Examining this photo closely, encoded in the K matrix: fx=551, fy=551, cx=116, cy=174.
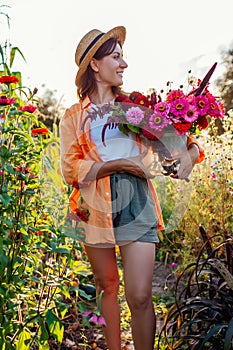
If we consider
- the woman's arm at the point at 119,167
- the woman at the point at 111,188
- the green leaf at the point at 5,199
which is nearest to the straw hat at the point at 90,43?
the woman at the point at 111,188

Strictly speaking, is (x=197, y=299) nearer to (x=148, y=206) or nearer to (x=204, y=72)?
(x=148, y=206)

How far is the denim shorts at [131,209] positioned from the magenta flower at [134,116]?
241 millimetres

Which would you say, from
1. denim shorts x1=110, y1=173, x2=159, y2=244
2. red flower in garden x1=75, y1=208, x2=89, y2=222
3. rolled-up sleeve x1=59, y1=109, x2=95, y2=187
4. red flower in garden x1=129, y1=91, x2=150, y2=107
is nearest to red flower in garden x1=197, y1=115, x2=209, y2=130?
red flower in garden x1=129, y1=91, x2=150, y2=107

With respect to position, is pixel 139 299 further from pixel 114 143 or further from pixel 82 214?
pixel 114 143

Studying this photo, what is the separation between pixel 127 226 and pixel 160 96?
566 millimetres

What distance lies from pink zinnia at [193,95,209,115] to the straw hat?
19.5 inches

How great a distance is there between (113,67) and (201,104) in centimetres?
43

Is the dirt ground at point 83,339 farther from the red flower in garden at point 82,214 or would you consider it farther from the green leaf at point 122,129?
the green leaf at point 122,129

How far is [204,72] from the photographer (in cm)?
235

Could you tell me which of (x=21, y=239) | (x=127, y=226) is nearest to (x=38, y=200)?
(x=21, y=239)

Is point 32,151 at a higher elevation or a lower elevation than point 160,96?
lower

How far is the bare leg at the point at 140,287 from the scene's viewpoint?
2.25 meters

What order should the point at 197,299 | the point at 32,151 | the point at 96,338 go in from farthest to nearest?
the point at 96,338 < the point at 197,299 < the point at 32,151

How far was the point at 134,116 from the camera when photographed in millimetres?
2230
